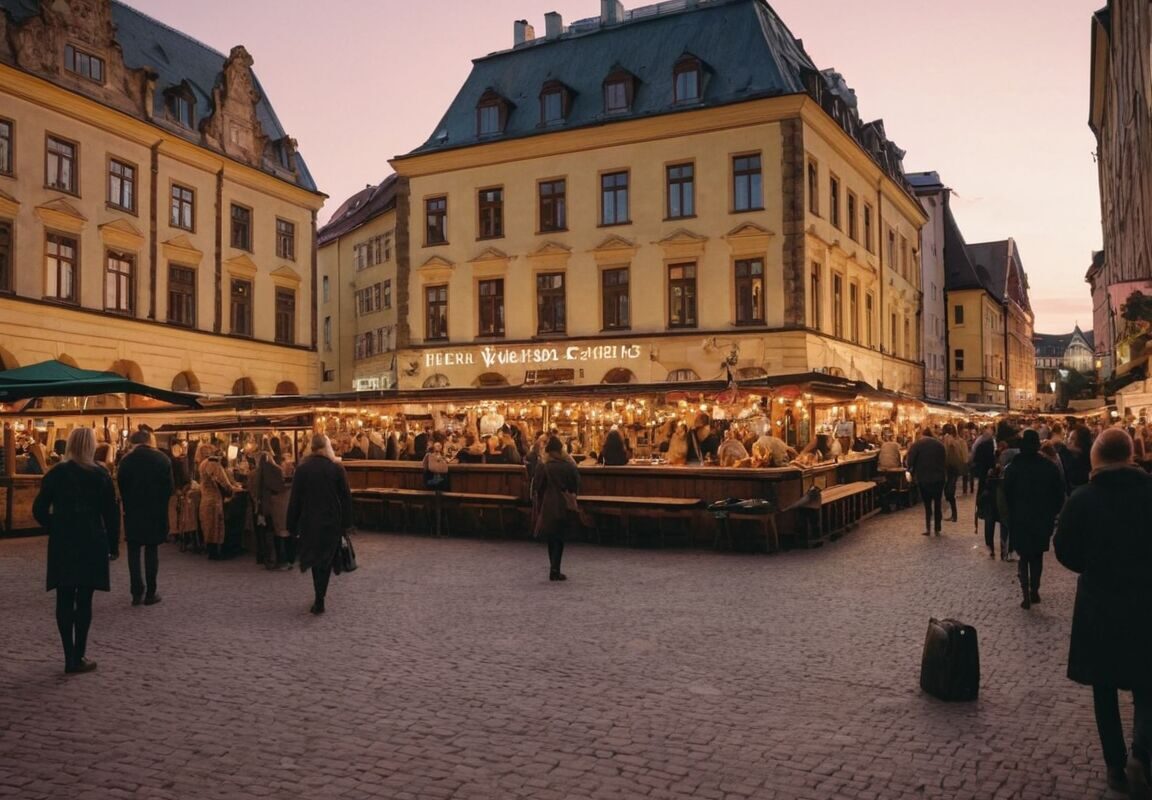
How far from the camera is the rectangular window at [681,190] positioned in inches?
1270

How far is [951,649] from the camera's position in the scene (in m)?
7.16

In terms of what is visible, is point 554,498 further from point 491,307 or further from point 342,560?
point 491,307

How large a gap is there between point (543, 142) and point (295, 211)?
12.2 m

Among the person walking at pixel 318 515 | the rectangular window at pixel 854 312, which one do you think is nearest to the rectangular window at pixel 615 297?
the rectangular window at pixel 854 312

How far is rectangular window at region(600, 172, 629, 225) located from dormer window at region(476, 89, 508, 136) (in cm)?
476

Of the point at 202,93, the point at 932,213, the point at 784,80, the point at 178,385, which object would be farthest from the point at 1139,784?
the point at 932,213

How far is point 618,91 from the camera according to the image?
3375cm

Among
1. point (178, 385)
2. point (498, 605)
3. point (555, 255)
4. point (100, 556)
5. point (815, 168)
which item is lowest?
point (498, 605)

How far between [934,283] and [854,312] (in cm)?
2273

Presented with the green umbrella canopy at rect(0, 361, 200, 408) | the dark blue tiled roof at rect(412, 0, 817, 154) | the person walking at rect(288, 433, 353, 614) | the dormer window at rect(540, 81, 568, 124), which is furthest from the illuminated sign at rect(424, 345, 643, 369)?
the person walking at rect(288, 433, 353, 614)

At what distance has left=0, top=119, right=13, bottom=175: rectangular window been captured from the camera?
2831 cm

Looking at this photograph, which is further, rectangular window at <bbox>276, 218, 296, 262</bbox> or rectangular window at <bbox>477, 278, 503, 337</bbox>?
rectangular window at <bbox>276, 218, 296, 262</bbox>

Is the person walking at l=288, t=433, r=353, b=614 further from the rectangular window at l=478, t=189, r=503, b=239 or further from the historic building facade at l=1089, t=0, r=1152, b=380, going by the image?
the rectangular window at l=478, t=189, r=503, b=239

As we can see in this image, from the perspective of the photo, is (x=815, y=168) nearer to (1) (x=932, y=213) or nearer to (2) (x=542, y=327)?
(2) (x=542, y=327)
